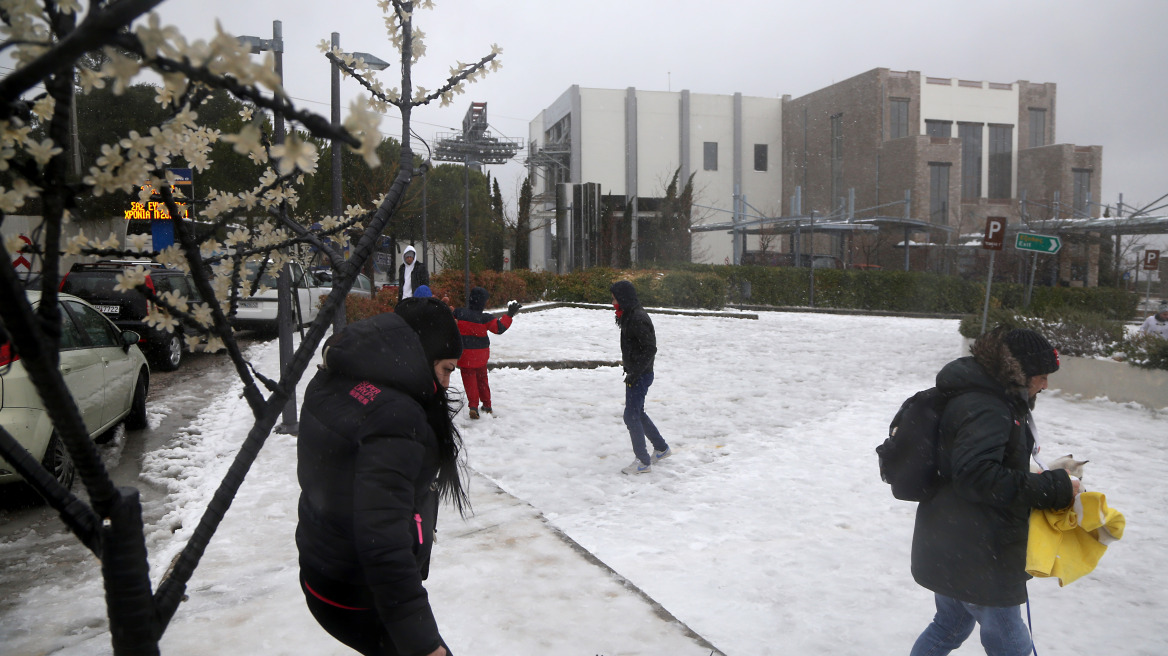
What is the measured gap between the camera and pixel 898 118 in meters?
43.3

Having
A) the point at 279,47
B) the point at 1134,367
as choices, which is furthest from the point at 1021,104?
the point at 279,47

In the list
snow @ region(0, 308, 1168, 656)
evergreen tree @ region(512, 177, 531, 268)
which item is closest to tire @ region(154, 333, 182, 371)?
snow @ region(0, 308, 1168, 656)

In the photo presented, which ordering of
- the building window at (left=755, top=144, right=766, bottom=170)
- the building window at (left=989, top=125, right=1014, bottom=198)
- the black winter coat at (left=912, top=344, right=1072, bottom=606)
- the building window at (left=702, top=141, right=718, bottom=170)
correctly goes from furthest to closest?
the building window at (left=755, top=144, right=766, bottom=170), the building window at (left=702, top=141, right=718, bottom=170), the building window at (left=989, top=125, right=1014, bottom=198), the black winter coat at (left=912, top=344, right=1072, bottom=606)

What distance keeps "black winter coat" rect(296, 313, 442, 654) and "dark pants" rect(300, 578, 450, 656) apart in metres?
0.03

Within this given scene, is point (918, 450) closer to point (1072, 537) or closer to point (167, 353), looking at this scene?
point (1072, 537)

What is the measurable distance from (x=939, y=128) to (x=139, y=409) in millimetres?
45709

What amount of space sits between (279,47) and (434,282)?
41.7ft

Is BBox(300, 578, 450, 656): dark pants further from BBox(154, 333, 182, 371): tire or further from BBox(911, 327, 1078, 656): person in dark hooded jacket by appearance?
BBox(154, 333, 182, 371): tire

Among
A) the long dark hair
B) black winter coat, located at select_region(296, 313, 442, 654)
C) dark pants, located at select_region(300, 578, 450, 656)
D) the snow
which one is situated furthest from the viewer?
the snow

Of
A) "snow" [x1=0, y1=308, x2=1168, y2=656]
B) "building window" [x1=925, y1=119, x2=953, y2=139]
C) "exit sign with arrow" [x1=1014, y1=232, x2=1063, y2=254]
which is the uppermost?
"building window" [x1=925, y1=119, x2=953, y2=139]

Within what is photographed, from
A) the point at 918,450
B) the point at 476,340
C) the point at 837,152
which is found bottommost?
the point at 476,340

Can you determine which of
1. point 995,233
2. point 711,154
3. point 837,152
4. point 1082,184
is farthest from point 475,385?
point 1082,184

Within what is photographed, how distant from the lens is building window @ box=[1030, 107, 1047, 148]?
4747cm

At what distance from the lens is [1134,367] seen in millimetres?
10703
